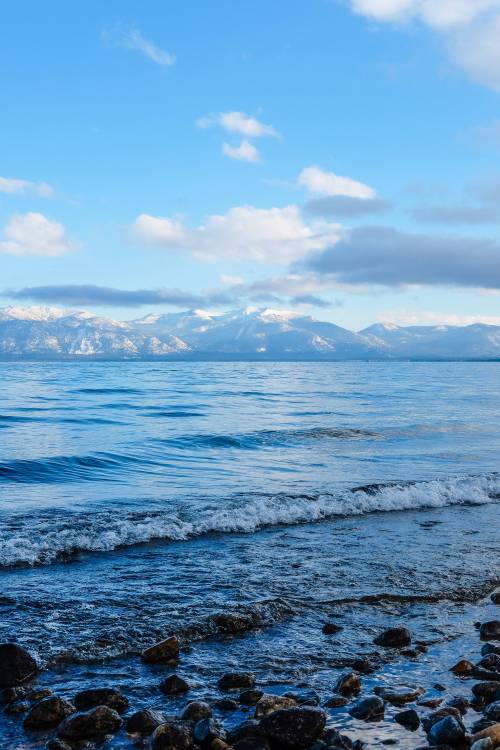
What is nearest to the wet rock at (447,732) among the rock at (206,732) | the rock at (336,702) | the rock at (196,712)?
the rock at (336,702)

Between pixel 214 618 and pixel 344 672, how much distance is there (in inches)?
72.2

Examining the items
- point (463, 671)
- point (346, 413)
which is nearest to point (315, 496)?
point (463, 671)

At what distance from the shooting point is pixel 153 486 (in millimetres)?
17453

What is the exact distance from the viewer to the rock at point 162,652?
22.0 feet

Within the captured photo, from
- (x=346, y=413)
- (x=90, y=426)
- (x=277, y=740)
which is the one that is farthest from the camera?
(x=346, y=413)

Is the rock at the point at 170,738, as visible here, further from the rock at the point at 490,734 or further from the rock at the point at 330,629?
the rock at the point at 330,629

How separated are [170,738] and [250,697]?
1007 mm

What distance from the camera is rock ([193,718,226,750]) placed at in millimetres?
5070

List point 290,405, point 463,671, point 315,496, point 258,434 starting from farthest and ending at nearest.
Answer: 1. point 290,405
2. point 258,434
3. point 315,496
4. point 463,671

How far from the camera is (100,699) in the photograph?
5684 millimetres

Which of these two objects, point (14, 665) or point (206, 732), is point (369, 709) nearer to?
point (206, 732)

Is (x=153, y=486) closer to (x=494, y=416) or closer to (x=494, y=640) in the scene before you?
(x=494, y=640)

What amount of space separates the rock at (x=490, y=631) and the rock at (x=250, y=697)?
3089 millimetres

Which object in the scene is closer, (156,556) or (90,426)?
(156,556)
